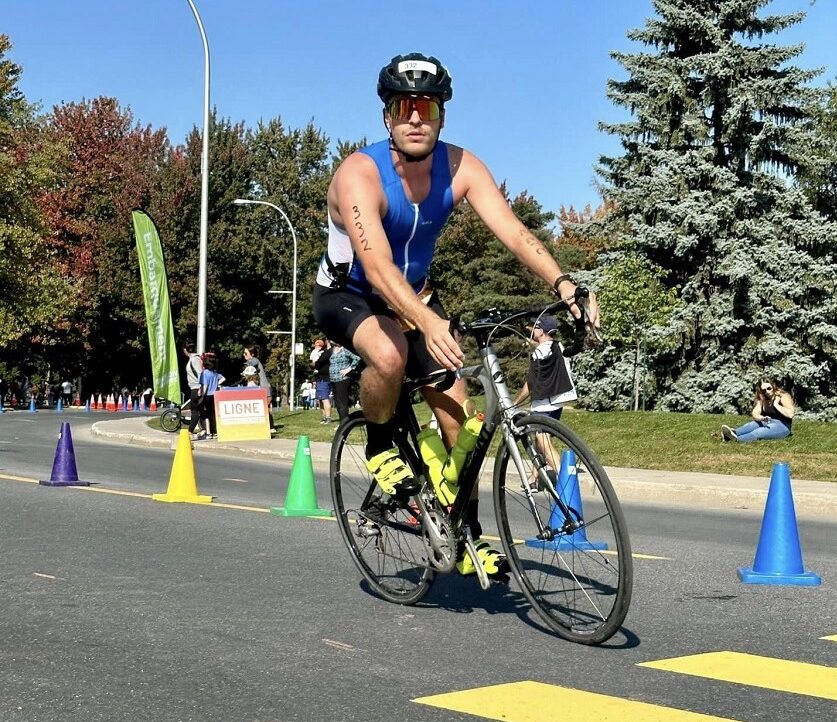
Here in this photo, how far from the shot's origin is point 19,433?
2680cm

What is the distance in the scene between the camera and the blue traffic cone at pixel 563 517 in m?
4.92

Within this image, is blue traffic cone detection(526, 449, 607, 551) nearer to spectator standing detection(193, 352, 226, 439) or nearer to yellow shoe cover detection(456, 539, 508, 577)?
yellow shoe cover detection(456, 539, 508, 577)

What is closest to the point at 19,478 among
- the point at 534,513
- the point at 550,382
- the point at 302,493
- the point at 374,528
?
the point at 302,493

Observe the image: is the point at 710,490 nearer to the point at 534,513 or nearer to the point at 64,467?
the point at 64,467

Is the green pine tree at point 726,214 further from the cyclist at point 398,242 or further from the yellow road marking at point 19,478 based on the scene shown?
the cyclist at point 398,242

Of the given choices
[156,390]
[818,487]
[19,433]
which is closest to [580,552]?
[818,487]

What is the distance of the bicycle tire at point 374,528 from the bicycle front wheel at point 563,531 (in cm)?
55

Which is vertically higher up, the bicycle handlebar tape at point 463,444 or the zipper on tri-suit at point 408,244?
the zipper on tri-suit at point 408,244

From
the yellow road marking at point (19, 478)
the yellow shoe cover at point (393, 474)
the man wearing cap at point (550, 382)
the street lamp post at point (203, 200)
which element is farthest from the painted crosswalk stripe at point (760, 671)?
the street lamp post at point (203, 200)

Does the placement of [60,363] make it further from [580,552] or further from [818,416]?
[580,552]

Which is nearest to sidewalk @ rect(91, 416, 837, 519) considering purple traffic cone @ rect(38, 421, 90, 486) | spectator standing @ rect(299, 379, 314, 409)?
purple traffic cone @ rect(38, 421, 90, 486)

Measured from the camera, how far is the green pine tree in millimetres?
33719

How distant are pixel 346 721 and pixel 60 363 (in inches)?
2485

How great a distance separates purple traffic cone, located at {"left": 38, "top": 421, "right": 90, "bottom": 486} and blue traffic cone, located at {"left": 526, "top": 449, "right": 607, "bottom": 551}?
820cm
